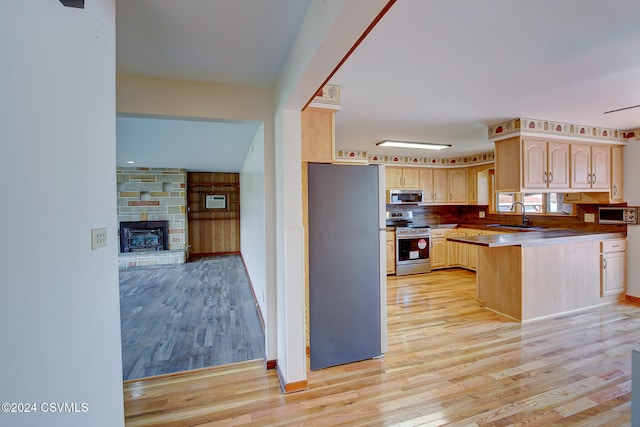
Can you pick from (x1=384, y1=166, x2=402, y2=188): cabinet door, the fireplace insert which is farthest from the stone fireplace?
(x1=384, y1=166, x2=402, y2=188): cabinet door

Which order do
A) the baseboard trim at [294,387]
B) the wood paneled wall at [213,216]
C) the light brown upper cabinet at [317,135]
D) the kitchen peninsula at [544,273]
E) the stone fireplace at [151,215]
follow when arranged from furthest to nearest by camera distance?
the wood paneled wall at [213,216] → the stone fireplace at [151,215] → the kitchen peninsula at [544,273] → the light brown upper cabinet at [317,135] → the baseboard trim at [294,387]

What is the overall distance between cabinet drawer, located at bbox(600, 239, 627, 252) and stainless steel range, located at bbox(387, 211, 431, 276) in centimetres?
250

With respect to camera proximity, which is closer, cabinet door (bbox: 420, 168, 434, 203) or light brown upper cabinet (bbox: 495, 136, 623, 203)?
light brown upper cabinet (bbox: 495, 136, 623, 203)

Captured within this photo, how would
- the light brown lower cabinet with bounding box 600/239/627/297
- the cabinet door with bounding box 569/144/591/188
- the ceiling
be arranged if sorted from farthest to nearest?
the light brown lower cabinet with bounding box 600/239/627/297
the cabinet door with bounding box 569/144/591/188
the ceiling

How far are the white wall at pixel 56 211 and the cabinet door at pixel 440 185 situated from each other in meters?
5.88

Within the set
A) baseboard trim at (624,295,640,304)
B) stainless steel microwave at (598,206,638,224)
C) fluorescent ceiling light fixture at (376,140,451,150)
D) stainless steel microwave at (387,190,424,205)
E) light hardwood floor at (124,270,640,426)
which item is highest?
fluorescent ceiling light fixture at (376,140,451,150)

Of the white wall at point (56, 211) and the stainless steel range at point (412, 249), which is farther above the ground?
the white wall at point (56, 211)

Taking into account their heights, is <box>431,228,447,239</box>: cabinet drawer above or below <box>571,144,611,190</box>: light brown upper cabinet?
below

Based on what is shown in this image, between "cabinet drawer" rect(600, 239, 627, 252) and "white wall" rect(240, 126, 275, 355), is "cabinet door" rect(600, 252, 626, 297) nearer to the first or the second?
"cabinet drawer" rect(600, 239, 627, 252)

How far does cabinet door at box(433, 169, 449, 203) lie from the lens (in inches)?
242

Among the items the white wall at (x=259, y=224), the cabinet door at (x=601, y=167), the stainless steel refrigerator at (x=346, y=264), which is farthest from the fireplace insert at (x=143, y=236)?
the cabinet door at (x=601, y=167)

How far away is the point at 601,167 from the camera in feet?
13.1

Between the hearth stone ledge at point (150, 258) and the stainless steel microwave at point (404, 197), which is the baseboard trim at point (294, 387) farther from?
the hearth stone ledge at point (150, 258)

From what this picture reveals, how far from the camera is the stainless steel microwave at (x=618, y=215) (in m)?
3.97
